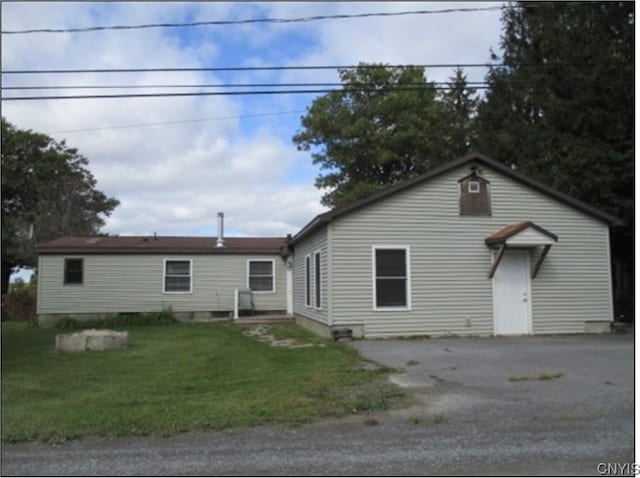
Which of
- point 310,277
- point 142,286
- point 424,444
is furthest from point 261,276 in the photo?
point 424,444

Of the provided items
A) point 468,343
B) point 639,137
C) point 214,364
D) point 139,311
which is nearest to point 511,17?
point 468,343

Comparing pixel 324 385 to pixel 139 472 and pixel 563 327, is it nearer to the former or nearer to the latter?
pixel 139 472

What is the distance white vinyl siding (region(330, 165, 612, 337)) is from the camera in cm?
1455

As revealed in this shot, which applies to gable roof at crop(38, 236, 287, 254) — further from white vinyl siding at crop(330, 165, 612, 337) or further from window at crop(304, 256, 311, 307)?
white vinyl siding at crop(330, 165, 612, 337)

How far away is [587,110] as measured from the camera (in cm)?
1938

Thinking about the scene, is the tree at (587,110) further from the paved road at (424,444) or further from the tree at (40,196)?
the tree at (40,196)

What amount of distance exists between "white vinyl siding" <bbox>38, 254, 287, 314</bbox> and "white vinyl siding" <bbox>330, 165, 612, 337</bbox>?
8379 millimetres

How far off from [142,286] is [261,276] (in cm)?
440

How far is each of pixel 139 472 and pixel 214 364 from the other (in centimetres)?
579

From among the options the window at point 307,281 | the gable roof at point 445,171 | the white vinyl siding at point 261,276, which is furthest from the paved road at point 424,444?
the white vinyl siding at point 261,276

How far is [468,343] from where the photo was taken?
1346cm

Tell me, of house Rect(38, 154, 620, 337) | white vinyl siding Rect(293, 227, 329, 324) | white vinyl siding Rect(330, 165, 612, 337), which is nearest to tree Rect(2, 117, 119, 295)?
white vinyl siding Rect(293, 227, 329, 324)

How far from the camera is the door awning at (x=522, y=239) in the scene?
14383mm

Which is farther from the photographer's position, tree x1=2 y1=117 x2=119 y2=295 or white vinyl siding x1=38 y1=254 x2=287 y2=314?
tree x1=2 y1=117 x2=119 y2=295
